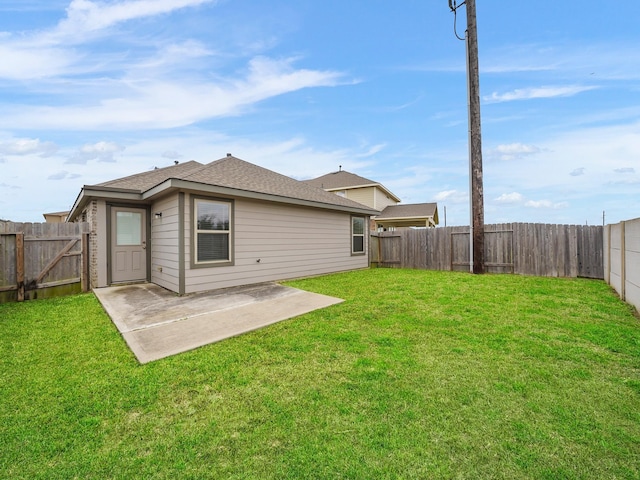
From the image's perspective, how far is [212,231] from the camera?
7.12 metres

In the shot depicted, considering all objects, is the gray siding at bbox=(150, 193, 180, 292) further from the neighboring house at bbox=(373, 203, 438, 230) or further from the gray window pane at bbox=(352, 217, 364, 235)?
the neighboring house at bbox=(373, 203, 438, 230)

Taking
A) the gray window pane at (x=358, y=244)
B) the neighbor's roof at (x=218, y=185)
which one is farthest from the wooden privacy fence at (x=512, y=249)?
the neighbor's roof at (x=218, y=185)

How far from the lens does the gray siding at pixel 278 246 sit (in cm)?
732

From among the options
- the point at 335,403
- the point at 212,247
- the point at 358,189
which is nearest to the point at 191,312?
the point at 212,247

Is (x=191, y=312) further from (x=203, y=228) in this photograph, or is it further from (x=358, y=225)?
(x=358, y=225)

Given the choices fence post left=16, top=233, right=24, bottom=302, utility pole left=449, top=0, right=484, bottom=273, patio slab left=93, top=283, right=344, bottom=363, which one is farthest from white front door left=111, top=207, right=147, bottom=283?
utility pole left=449, top=0, right=484, bottom=273

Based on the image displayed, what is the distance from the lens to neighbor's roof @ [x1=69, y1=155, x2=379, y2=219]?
22.0ft

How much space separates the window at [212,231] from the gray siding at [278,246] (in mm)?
183

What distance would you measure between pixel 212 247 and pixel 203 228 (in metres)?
0.52

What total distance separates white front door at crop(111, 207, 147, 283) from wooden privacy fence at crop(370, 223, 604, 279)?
28.9 ft

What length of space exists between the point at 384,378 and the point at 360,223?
971cm

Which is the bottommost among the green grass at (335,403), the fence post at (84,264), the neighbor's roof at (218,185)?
the green grass at (335,403)

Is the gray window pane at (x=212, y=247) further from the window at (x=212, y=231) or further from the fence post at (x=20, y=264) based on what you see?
the fence post at (x=20, y=264)

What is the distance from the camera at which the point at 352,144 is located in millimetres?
17516
